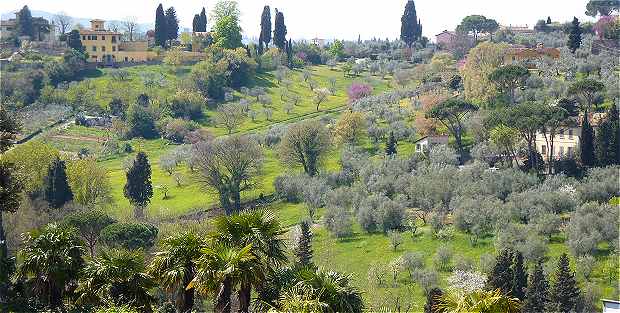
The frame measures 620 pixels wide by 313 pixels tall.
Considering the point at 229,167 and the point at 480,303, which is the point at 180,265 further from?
the point at 229,167

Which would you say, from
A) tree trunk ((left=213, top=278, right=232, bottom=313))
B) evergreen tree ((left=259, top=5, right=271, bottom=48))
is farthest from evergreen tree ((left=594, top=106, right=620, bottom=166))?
evergreen tree ((left=259, top=5, right=271, bottom=48))

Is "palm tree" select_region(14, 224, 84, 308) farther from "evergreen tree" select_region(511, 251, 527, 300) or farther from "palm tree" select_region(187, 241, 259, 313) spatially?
"evergreen tree" select_region(511, 251, 527, 300)

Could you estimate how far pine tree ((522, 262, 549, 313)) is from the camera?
38312 millimetres

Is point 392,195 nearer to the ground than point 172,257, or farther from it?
nearer to the ground

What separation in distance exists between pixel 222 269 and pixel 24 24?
104m

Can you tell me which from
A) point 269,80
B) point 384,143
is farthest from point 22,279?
point 269,80

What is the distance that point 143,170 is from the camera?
2438 inches

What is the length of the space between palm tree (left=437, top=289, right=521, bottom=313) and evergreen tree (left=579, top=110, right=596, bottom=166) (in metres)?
42.3

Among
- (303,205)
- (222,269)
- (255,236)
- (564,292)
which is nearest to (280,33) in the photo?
(303,205)

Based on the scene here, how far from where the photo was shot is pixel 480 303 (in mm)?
17234

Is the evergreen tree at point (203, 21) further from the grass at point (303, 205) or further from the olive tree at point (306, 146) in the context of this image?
the olive tree at point (306, 146)

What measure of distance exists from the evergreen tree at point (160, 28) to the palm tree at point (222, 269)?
94512 mm

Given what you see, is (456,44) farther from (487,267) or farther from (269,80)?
(487,267)

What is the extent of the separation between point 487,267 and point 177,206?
27.3 meters
